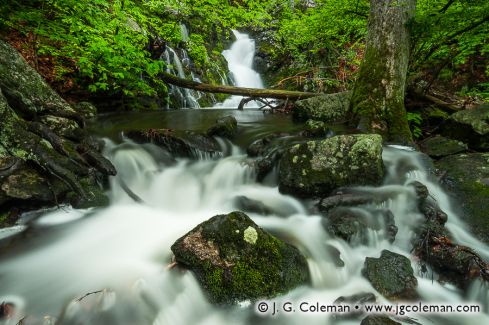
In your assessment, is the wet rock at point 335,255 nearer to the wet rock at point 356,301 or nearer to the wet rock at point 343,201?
the wet rock at point 356,301

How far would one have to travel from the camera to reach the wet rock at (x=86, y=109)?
24.0ft

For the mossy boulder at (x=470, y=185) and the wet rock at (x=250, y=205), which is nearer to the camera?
the mossy boulder at (x=470, y=185)

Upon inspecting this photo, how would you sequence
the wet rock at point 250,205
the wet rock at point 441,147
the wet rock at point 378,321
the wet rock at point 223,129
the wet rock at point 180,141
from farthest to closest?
the wet rock at point 223,129, the wet rock at point 180,141, the wet rock at point 441,147, the wet rock at point 250,205, the wet rock at point 378,321

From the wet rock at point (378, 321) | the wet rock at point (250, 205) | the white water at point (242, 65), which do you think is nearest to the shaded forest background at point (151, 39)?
the white water at point (242, 65)

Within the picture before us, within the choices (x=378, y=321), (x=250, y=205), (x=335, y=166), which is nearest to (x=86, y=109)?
(x=250, y=205)

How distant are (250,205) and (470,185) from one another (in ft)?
10.4

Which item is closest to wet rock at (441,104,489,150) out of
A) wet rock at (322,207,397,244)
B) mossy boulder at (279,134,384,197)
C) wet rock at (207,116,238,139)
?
mossy boulder at (279,134,384,197)

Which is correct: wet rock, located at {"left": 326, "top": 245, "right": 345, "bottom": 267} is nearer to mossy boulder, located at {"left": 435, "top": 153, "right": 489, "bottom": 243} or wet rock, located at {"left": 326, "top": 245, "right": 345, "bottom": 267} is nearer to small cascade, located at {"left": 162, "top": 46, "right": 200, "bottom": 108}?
mossy boulder, located at {"left": 435, "top": 153, "right": 489, "bottom": 243}

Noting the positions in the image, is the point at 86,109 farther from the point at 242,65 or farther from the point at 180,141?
the point at 242,65

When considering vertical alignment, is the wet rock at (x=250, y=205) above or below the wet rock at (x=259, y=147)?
below

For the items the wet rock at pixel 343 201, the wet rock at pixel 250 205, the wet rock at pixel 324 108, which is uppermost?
the wet rock at pixel 324 108

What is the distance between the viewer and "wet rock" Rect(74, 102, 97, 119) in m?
7.31

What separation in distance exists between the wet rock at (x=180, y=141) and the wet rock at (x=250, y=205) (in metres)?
1.42

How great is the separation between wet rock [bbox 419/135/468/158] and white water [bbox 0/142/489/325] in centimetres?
64
